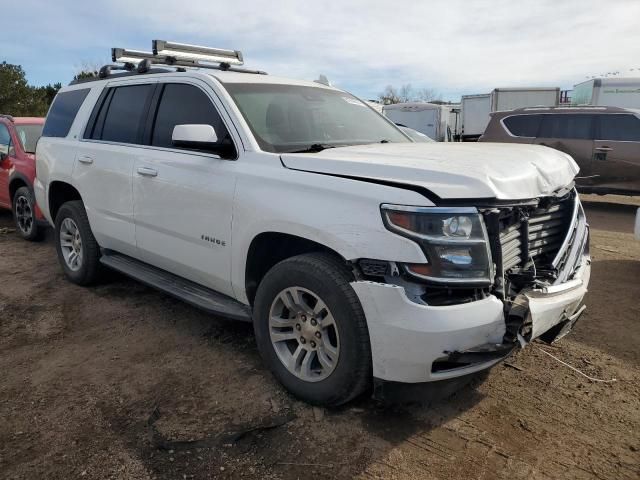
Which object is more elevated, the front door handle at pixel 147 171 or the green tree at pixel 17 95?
the green tree at pixel 17 95

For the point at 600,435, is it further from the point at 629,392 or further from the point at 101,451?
the point at 101,451

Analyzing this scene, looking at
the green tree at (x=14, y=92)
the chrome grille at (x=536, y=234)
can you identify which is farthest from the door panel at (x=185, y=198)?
the green tree at (x=14, y=92)

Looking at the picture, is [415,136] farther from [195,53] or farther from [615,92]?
[615,92]

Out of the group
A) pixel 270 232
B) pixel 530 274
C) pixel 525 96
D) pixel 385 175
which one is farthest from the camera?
pixel 525 96

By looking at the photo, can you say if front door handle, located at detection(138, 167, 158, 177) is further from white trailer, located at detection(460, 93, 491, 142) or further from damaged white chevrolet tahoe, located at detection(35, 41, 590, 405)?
white trailer, located at detection(460, 93, 491, 142)

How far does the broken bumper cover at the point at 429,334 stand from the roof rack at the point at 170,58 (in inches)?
114

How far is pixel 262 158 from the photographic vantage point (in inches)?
123

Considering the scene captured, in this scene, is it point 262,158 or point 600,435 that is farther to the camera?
point 262,158

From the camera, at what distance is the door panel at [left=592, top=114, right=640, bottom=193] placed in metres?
9.79

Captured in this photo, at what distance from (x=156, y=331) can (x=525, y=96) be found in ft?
64.7

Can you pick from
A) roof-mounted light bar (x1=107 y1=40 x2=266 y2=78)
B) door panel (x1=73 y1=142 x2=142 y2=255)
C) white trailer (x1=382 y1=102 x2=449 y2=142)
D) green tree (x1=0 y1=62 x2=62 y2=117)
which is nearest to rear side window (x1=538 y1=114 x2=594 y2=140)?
roof-mounted light bar (x1=107 y1=40 x2=266 y2=78)

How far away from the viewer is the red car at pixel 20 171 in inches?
271

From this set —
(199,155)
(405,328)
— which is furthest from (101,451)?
(199,155)

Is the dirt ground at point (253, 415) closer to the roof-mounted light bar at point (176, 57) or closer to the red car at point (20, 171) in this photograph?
the roof-mounted light bar at point (176, 57)
